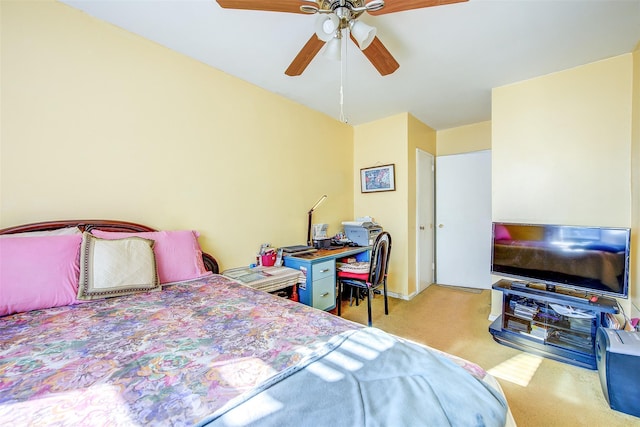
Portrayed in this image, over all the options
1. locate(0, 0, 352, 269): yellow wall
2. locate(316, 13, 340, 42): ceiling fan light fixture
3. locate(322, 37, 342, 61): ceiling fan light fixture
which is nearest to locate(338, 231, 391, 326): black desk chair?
locate(0, 0, 352, 269): yellow wall

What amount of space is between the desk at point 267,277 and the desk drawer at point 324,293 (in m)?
0.17

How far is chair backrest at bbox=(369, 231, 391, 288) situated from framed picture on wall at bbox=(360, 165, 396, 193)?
1.08 metres

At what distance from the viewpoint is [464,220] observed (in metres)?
3.76

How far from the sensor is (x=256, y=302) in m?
1.46

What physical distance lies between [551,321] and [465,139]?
2.62m

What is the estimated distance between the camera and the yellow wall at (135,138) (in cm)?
150

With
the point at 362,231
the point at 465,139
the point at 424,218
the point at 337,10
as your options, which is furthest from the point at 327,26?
the point at 465,139

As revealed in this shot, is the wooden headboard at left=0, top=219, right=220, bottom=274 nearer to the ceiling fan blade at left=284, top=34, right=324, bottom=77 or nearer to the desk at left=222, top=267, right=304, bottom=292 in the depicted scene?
the desk at left=222, top=267, right=304, bottom=292

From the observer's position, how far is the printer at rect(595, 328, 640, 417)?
4.77 ft

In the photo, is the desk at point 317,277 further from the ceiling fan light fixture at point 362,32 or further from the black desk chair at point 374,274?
the ceiling fan light fixture at point 362,32

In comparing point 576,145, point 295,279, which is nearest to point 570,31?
point 576,145

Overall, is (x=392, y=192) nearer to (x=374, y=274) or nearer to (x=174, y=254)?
(x=374, y=274)

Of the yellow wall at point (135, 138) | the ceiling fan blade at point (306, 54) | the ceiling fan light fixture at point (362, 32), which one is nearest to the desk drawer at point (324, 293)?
the yellow wall at point (135, 138)

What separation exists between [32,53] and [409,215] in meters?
3.58
